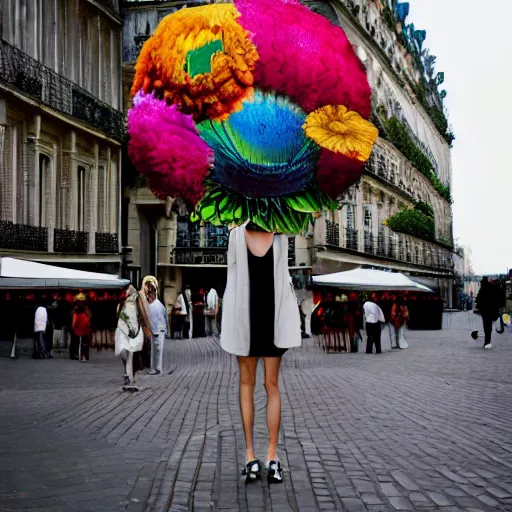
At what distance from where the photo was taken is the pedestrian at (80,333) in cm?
1931

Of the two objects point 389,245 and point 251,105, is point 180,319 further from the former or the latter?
point 251,105

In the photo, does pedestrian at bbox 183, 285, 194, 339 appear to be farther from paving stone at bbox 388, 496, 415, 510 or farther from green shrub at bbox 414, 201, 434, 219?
paving stone at bbox 388, 496, 415, 510

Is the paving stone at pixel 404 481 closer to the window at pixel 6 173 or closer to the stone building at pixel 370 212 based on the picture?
the window at pixel 6 173

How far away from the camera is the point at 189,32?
3.42 m

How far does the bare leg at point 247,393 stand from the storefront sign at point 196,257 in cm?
3158

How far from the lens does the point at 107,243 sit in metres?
28.7

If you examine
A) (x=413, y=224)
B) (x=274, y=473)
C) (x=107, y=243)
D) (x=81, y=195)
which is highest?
(x=413, y=224)

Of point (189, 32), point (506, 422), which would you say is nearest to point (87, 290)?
point (506, 422)

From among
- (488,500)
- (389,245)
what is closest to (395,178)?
(389,245)

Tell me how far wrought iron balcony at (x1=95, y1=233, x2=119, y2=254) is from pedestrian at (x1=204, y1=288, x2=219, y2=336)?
3734 mm

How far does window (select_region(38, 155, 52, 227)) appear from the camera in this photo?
973 inches

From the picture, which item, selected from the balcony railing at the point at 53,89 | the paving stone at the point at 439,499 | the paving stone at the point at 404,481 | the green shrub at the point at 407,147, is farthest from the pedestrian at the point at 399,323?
the paving stone at the point at 439,499

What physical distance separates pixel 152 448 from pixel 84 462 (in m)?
0.65

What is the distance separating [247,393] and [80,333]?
48.6 ft
